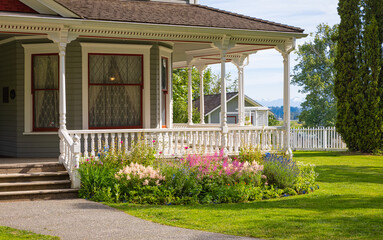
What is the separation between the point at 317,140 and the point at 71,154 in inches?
758

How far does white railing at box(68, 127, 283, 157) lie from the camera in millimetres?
12867

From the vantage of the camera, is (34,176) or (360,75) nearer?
(34,176)

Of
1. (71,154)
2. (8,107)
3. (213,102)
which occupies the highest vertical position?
(213,102)

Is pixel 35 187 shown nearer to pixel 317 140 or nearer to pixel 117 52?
pixel 117 52

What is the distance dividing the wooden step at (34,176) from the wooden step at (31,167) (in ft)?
0.83

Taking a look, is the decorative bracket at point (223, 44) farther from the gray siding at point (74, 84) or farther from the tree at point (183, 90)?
the tree at point (183, 90)

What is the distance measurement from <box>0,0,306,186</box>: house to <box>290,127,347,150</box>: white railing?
14.0m

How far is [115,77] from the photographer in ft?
46.2

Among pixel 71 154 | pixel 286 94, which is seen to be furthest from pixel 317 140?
pixel 71 154

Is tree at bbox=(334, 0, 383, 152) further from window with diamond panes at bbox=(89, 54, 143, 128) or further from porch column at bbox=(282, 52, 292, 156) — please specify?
window with diamond panes at bbox=(89, 54, 143, 128)

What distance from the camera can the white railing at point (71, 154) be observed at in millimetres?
11164

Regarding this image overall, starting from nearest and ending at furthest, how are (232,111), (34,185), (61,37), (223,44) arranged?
1. (34,185)
2. (61,37)
3. (223,44)
4. (232,111)

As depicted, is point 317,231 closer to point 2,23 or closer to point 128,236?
point 128,236

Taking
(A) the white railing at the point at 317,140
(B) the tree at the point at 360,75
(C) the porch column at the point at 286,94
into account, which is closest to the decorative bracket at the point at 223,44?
(C) the porch column at the point at 286,94
